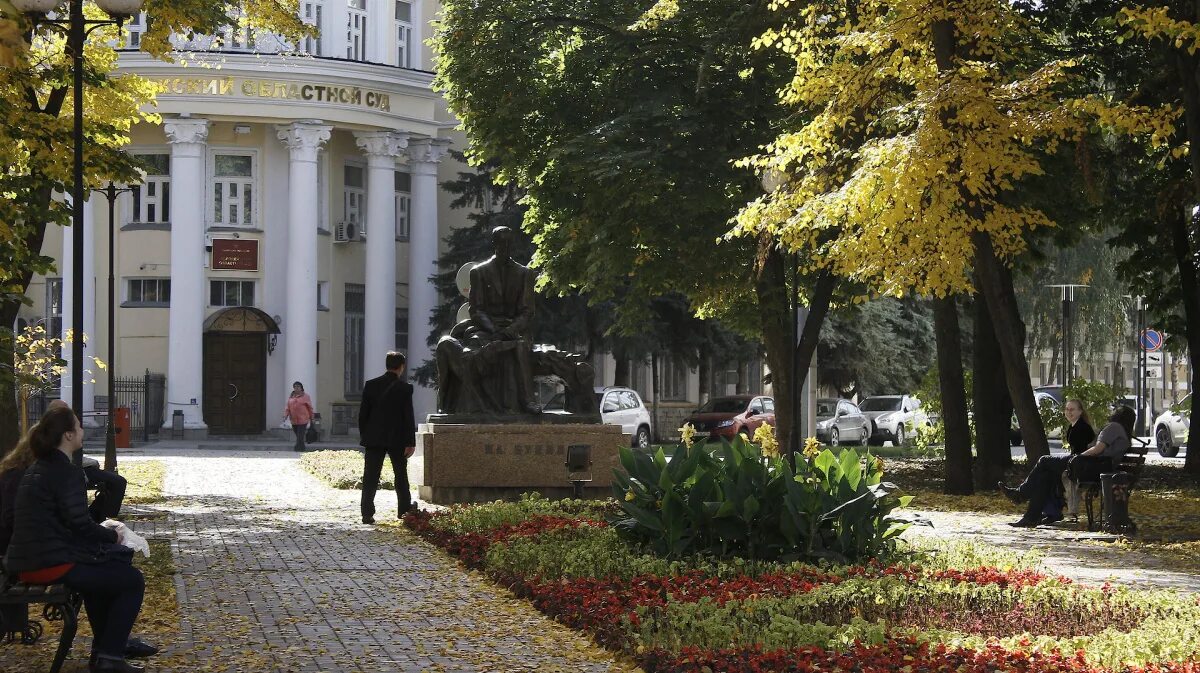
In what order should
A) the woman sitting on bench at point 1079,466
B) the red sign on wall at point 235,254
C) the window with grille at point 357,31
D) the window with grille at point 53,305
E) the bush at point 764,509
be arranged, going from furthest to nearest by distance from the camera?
the window with grille at point 357,31 < the window with grille at point 53,305 < the red sign on wall at point 235,254 < the woman sitting on bench at point 1079,466 < the bush at point 764,509

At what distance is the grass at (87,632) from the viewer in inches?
353

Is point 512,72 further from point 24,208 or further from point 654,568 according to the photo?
point 654,568

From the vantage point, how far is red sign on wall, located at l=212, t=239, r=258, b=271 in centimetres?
4769

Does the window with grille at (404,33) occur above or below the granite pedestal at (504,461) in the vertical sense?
above

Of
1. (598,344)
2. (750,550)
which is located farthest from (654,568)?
(598,344)

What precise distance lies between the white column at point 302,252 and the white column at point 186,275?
8.01 ft

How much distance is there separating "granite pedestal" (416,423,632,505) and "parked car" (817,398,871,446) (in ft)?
90.1

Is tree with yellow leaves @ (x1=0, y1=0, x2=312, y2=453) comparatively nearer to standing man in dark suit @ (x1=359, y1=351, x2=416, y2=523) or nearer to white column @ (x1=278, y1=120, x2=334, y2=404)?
standing man in dark suit @ (x1=359, y1=351, x2=416, y2=523)

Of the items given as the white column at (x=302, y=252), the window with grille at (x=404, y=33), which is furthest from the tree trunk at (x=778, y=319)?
the window with grille at (x=404, y=33)

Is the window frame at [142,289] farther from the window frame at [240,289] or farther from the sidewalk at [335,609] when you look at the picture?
the sidewalk at [335,609]

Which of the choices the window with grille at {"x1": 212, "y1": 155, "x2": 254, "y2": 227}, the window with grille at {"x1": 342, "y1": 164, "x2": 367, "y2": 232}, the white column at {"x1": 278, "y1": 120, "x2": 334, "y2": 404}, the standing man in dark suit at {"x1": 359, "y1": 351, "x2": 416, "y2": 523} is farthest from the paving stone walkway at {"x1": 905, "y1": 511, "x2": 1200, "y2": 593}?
the window with grille at {"x1": 342, "y1": 164, "x2": 367, "y2": 232}

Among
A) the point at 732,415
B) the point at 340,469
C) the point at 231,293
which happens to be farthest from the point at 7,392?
the point at 231,293

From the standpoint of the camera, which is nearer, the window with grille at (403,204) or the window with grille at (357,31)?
the window with grille at (357,31)

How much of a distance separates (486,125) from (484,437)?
10.7 meters
